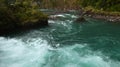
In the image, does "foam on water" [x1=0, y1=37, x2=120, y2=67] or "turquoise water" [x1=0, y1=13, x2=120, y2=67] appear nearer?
"foam on water" [x1=0, y1=37, x2=120, y2=67]

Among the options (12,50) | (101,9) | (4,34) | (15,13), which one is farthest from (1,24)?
(101,9)

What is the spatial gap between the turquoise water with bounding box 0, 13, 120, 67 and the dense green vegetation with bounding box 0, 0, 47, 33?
3741 millimetres

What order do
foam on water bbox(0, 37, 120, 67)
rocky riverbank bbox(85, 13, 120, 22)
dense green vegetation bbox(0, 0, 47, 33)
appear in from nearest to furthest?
1. foam on water bbox(0, 37, 120, 67)
2. dense green vegetation bbox(0, 0, 47, 33)
3. rocky riverbank bbox(85, 13, 120, 22)

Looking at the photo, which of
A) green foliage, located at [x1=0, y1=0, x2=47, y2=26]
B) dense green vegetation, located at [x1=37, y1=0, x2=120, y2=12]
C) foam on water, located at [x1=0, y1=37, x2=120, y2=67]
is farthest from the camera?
dense green vegetation, located at [x1=37, y1=0, x2=120, y2=12]

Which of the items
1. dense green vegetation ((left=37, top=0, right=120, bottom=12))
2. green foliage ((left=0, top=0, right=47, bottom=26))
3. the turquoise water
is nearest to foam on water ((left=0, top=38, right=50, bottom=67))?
the turquoise water

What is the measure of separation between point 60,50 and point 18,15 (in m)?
20.0

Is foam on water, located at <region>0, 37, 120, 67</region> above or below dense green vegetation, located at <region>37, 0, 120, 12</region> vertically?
above

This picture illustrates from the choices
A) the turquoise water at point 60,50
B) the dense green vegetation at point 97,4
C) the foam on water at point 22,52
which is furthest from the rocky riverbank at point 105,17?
the foam on water at point 22,52

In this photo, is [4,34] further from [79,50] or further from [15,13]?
[79,50]

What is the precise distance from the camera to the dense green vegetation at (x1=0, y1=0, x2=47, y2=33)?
3781 cm

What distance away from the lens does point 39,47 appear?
27438 mm

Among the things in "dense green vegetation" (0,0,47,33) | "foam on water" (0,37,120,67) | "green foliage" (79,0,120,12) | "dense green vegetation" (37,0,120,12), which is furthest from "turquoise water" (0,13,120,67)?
"dense green vegetation" (37,0,120,12)

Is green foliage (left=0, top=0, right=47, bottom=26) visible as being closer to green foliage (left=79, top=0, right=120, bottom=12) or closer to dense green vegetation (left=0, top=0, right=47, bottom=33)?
dense green vegetation (left=0, top=0, right=47, bottom=33)

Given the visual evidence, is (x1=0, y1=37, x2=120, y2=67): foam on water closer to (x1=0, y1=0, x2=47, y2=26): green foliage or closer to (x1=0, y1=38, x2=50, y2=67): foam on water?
(x1=0, y1=38, x2=50, y2=67): foam on water
